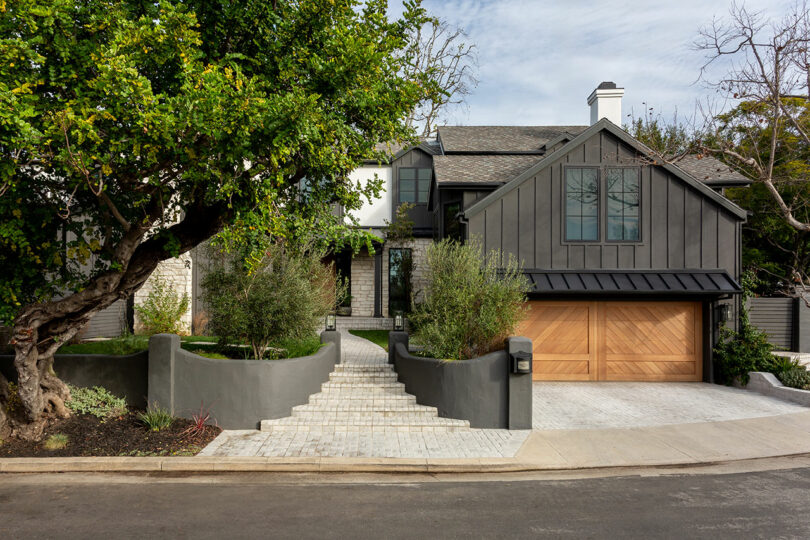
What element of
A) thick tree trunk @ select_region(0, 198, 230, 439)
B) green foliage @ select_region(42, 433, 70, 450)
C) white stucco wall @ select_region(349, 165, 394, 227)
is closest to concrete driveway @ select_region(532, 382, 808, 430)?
thick tree trunk @ select_region(0, 198, 230, 439)

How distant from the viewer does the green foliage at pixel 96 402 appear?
25.8ft

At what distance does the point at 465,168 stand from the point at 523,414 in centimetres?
848

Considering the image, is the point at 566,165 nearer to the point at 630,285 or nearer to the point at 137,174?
the point at 630,285

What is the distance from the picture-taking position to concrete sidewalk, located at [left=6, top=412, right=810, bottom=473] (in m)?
6.45

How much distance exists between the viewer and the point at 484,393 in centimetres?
831

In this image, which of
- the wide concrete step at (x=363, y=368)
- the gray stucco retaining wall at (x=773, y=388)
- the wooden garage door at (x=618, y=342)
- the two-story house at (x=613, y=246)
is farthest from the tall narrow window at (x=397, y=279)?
the gray stucco retaining wall at (x=773, y=388)

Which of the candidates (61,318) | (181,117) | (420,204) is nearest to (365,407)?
(61,318)

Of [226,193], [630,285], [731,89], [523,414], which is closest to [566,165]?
[630,285]

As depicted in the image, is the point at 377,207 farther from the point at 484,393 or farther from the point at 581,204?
the point at 484,393

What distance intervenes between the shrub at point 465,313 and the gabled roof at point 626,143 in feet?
Result: 10.4

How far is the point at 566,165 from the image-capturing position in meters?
12.4

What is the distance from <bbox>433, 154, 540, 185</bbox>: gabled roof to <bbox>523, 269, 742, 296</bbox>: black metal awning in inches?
127

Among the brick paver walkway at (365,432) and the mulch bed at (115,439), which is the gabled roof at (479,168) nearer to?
the brick paver walkway at (365,432)

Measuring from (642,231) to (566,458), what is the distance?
25.3 feet
